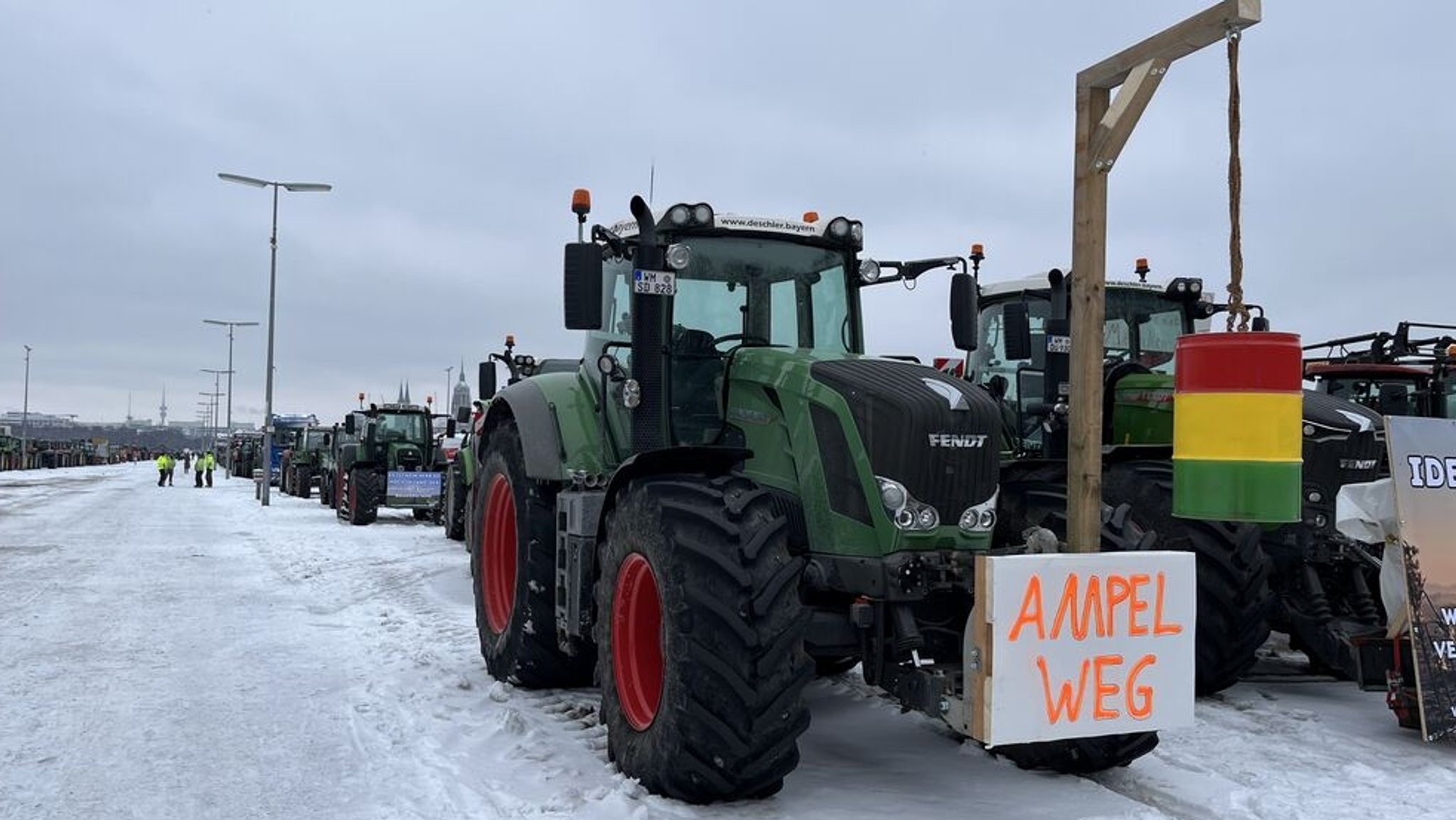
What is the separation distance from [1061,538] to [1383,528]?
191 centimetres

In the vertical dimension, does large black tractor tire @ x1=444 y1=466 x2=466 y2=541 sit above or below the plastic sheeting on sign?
below

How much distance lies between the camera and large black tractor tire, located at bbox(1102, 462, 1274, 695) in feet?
21.1

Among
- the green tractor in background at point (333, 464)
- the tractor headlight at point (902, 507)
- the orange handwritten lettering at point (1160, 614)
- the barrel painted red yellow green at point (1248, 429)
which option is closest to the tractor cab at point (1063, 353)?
the tractor headlight at point (902, 507)

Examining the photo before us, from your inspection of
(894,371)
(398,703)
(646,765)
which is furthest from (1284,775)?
(398,703)

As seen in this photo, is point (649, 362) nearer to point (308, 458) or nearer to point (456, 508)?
point (456, 508)

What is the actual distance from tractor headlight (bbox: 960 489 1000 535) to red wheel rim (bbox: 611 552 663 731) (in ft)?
4.38

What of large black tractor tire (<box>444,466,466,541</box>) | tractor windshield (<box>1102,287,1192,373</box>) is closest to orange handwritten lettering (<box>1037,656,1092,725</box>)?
tractor windshield (<box>1102,287,1192,373</box>)

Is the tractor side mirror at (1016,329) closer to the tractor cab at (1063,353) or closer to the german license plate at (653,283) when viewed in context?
the tractor cab at (1063,353)

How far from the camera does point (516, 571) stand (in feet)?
21.9

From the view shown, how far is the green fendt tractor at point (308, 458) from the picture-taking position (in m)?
33.2

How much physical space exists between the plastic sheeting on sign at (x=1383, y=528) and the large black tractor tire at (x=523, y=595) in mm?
4188

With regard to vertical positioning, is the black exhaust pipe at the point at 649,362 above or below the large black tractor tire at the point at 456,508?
above

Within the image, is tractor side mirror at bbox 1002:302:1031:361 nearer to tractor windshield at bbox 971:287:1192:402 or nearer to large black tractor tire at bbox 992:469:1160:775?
tractor windshield at bbox 971:287:1192:402

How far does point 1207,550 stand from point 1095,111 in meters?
3.00
